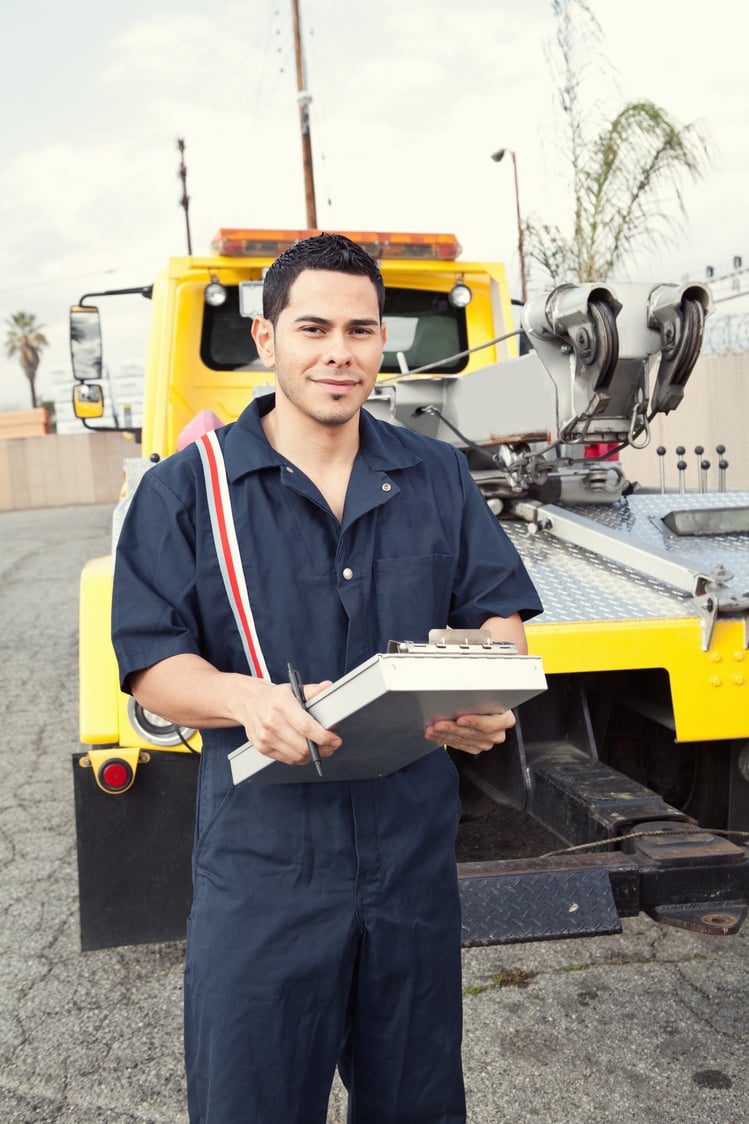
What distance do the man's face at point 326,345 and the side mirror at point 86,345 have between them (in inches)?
152

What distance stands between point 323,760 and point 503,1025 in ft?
6.01

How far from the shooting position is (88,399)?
5500 millimetres

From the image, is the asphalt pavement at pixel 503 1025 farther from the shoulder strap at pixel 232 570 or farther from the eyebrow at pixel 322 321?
the eyebrow at pixel 322 321

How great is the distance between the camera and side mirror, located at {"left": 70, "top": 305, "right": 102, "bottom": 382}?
5.39 meters

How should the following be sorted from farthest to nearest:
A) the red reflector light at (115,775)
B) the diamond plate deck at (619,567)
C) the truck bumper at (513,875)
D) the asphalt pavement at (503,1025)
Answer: the diamond plate deck at (619,567) → the red reflector light at (115,775) → the asphalt pavement at (503,1025) → the truck bumper at (513,875)

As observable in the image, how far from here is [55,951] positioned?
3.59 meters

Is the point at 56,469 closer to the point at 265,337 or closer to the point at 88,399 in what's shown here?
the point at 88,399

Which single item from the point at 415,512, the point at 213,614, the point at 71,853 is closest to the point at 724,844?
the point at 415,512

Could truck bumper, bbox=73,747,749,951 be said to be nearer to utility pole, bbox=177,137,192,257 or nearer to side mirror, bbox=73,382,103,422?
side mirror, bbox=73,382,103,422

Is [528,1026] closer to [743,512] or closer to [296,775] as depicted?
[296,775]

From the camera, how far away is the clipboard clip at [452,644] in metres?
1.42

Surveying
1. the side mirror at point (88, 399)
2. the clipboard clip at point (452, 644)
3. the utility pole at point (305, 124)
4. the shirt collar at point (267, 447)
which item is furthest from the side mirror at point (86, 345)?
the utility pole at point (305, 124)

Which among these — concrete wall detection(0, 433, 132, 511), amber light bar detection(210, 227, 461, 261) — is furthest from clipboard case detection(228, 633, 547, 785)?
concrete wall detection(0, 433, 132, 511)

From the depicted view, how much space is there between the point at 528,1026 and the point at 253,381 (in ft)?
9.88
